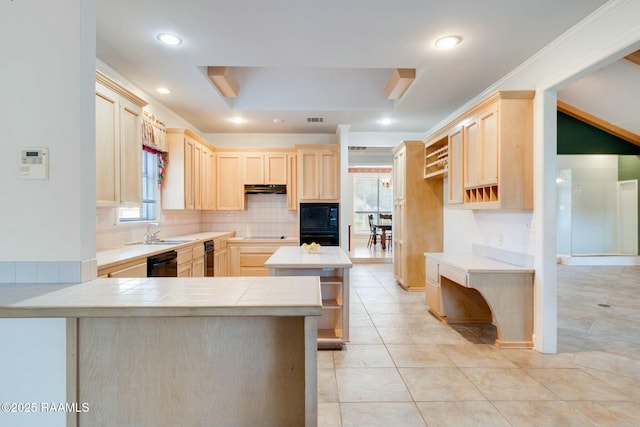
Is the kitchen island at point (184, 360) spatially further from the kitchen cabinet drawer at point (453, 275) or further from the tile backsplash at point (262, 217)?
the tile backsplash at point (262, 217)

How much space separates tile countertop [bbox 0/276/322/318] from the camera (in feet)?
4.15

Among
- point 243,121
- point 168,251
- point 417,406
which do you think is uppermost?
point 243,121

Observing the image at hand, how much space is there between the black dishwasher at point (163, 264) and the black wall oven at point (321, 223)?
2.54m

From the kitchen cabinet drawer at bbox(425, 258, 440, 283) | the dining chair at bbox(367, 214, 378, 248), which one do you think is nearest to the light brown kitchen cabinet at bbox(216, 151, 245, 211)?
the kitchen cabinet drawer at bbox(425, 258, 440, 283)

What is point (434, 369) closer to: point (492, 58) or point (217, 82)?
point (492, 58)

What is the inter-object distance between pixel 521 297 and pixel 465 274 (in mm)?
539

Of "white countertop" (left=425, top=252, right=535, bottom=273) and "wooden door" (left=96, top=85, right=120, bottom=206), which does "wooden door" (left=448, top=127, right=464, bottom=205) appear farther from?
"wooden door" (left=96, top=85, right=120, bottom=206)

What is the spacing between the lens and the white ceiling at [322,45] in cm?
226

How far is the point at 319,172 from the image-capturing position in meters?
5.57

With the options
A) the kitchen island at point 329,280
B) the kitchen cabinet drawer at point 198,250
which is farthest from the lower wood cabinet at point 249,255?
the kitchen island at point 329,280

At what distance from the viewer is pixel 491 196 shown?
10.1 ft

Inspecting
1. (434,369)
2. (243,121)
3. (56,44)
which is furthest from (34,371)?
(243,121)

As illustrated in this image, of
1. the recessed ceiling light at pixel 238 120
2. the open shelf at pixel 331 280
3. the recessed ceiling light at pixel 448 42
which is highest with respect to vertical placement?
the recessed ceiling light at pixel 238 120

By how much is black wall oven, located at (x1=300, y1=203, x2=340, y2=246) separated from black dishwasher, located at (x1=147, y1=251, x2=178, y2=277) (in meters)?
2.54
